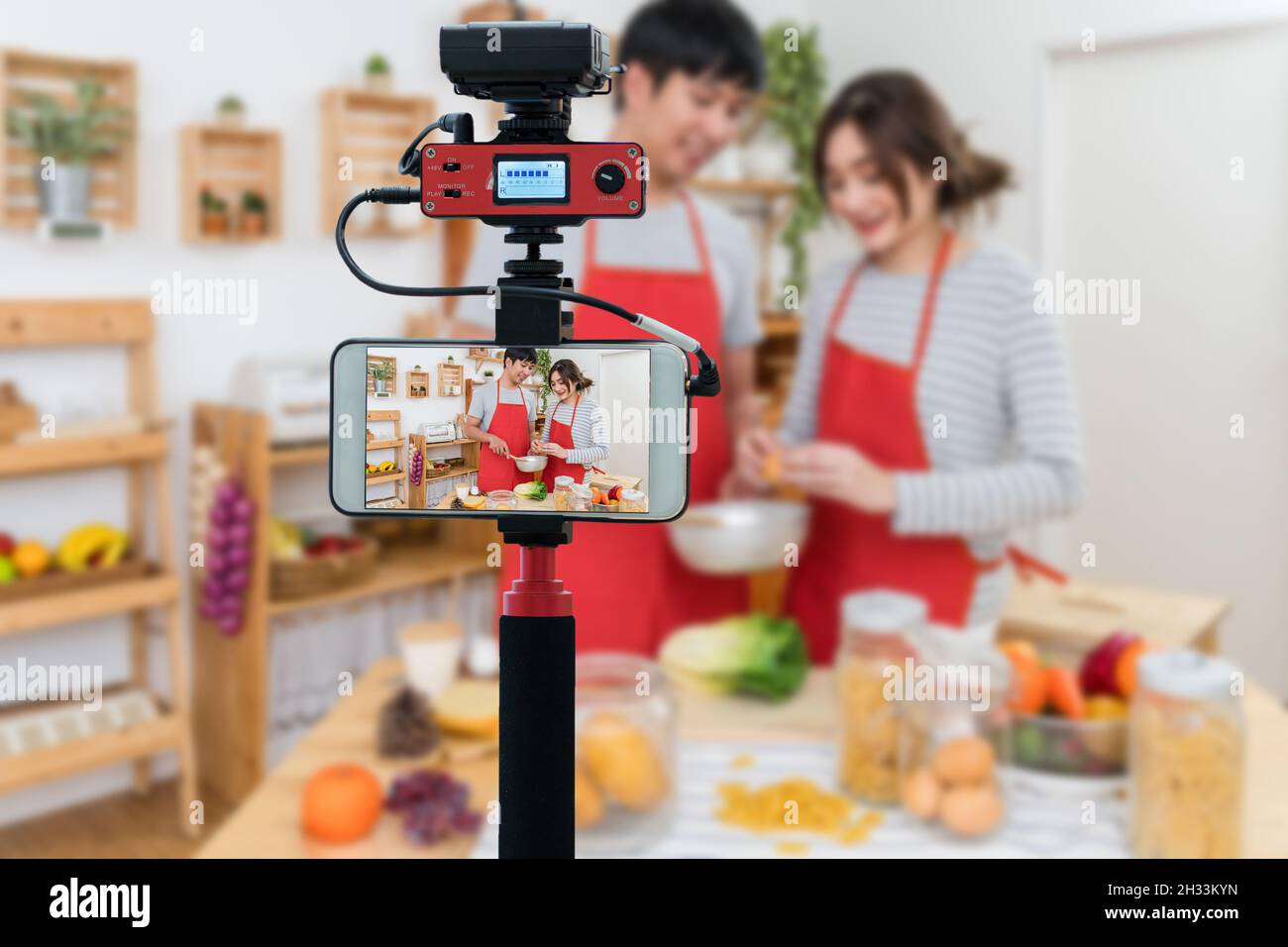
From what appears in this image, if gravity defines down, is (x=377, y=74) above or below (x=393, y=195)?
above

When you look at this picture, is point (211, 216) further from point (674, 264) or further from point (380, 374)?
point (380, 374)

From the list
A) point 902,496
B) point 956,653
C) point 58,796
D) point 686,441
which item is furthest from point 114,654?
point 686,441

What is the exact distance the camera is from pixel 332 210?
2846 millimetres

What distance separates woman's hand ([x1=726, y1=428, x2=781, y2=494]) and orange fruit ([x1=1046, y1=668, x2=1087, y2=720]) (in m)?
0.64

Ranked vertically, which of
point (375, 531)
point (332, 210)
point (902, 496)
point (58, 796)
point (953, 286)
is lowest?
point (58, 796)

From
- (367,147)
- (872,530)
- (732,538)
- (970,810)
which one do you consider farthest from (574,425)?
(367,147)

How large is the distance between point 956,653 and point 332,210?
90.8 inches

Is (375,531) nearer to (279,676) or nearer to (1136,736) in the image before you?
(279,676)

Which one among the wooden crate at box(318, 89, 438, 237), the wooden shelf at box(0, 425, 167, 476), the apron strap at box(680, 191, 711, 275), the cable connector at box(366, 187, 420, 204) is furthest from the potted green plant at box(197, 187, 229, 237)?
the cable connector at box(366, 187, 420, 204)

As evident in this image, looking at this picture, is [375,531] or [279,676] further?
[375,531]

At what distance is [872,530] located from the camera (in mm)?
1695

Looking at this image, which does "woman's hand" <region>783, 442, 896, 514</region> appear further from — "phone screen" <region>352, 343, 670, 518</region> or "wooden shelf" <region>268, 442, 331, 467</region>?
"wooden shelf" <region>268, 442, 331, 467</region>

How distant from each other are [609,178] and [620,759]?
64 cm

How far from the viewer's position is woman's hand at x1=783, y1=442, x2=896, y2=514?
4.98ft
